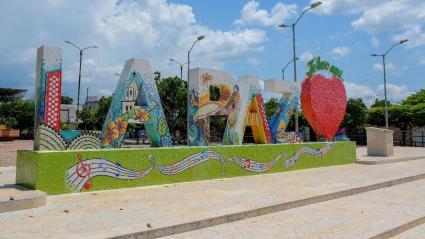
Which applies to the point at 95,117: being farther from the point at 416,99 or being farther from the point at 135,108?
the point at 135,108

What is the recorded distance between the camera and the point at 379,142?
20.3 metres

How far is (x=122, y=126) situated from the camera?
33.7 ft

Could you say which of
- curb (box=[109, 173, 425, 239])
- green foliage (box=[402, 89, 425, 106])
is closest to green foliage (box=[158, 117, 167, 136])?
curb (box=[109, 173, 425, 239])

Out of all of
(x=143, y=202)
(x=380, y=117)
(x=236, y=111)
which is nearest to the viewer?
(x=143, y=202)

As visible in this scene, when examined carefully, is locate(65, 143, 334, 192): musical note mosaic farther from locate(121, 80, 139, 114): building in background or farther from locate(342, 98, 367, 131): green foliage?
locate(342, 98, 367, 131): green foliage

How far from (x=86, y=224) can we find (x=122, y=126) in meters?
4.50

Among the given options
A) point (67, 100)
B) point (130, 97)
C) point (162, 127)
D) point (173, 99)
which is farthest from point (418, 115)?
point (67, 100)

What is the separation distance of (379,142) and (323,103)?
614cm

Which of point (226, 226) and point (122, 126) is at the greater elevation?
point (122, 126)

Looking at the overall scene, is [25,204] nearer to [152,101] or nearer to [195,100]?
[152,101]

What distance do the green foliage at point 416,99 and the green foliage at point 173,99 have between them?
89.0 feet

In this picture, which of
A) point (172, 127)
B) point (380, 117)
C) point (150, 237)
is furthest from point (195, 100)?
point (380, 117)

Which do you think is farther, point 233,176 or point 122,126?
point 233,176

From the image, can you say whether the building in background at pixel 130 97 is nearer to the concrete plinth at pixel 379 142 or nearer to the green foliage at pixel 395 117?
the concrete plinth at pixel 379 142
